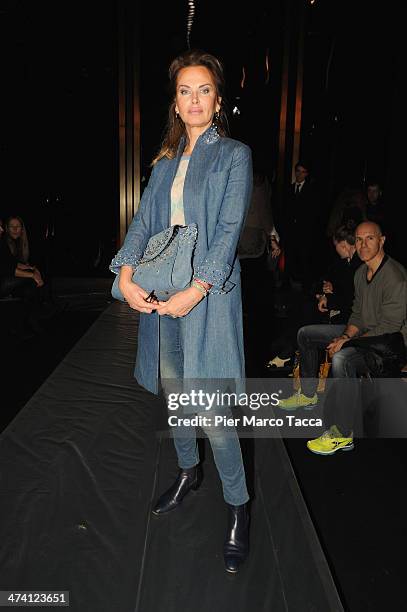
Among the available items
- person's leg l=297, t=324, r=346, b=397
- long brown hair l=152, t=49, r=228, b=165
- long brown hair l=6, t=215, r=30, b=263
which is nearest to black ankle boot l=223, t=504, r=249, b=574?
long brown hair l=152, t=49, r=228, b=165

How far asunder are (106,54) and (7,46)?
1163 millimetres

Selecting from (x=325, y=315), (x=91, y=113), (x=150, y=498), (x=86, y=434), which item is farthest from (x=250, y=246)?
(x=91, y=113)

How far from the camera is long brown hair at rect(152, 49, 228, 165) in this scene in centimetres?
150

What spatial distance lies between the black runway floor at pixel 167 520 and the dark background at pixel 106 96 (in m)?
4.38

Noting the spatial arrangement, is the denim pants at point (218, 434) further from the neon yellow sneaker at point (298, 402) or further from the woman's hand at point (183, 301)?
the neon yellow sneaker at point (298, 402)

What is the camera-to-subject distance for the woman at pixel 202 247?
148cm

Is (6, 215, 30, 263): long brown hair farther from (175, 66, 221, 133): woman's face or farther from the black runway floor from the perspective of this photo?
(175, 66, 221, 133): woman's face

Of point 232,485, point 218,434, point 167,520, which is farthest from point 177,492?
point 218,434

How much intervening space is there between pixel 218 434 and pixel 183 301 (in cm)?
43

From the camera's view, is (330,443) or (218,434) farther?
(330,443)

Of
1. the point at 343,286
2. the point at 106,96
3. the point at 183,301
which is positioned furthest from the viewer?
the point at 106,96

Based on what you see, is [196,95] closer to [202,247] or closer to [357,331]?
[202,247]

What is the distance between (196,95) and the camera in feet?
4.95

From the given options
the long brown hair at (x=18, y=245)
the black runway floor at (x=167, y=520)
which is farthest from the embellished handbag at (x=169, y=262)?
the long brown hair at (x=18, y=245)
